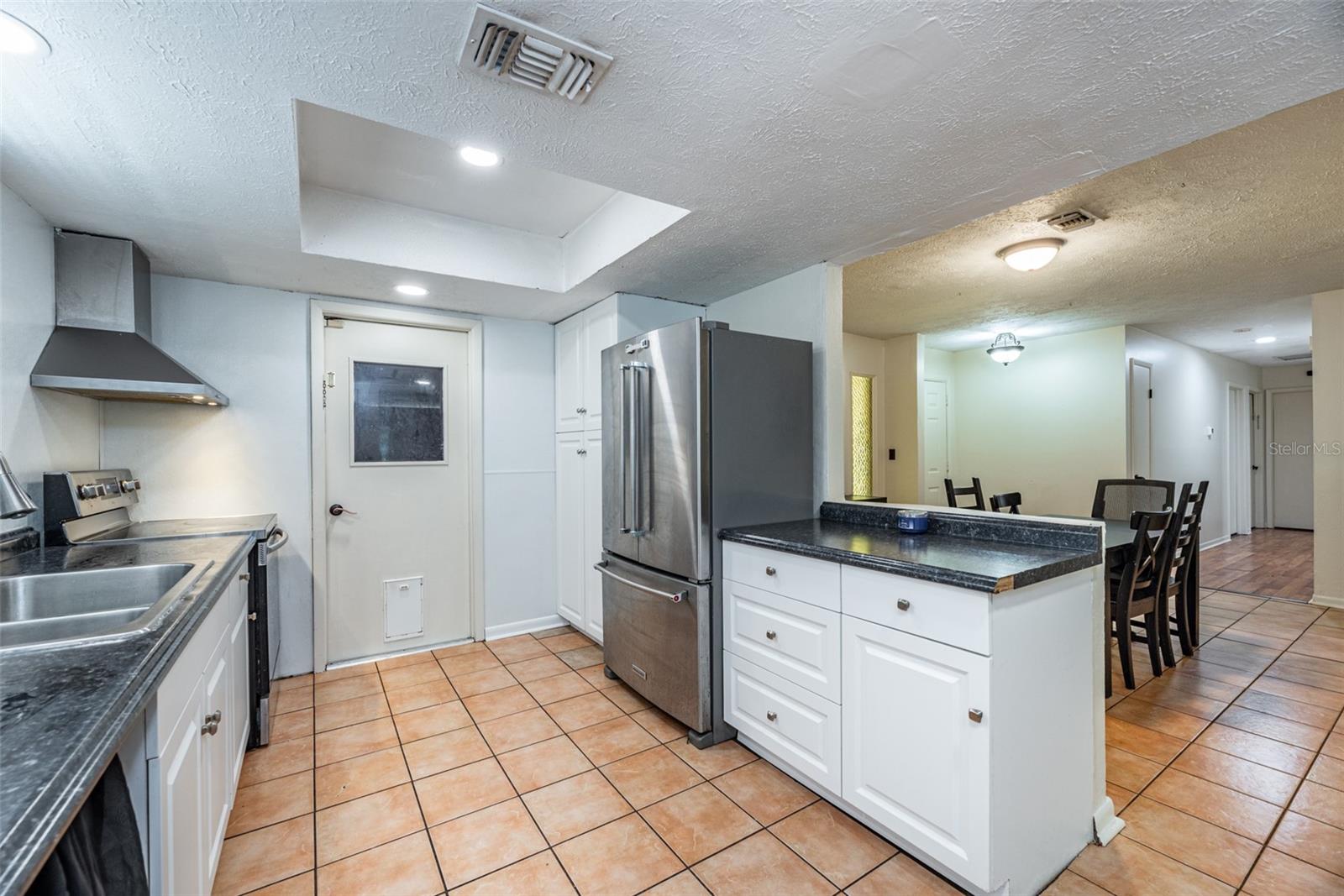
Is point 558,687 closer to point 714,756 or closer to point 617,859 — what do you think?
point 714,756

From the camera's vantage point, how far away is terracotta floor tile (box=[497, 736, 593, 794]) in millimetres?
2170

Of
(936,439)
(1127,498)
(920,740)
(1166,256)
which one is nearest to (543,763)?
(920,740)

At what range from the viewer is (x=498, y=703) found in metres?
2.81

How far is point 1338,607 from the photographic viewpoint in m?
4.17

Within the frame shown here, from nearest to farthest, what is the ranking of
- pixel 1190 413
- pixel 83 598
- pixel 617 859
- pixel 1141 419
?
pixel 83 598, pixel 617 859, pixel 1141 419, pixel 1190 413

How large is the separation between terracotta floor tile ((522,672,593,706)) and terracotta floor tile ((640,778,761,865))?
0.98m

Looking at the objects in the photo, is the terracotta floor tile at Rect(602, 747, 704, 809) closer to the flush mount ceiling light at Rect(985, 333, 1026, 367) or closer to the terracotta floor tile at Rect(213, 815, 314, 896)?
the terracotta floor tile at Rect(213, 815, 314, 896)

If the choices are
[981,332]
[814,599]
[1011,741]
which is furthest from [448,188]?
[981,332]

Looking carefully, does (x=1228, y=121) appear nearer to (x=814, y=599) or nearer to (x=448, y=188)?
(x=814, y=599)

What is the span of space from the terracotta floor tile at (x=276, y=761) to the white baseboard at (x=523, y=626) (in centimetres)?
131

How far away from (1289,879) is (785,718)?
1424 mm

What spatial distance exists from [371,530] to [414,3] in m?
2.90

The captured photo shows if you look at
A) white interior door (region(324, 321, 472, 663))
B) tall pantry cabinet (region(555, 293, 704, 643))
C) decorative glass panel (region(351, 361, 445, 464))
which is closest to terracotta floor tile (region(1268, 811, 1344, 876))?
tall pantry cabinet (region(555, 293, 704, 643))

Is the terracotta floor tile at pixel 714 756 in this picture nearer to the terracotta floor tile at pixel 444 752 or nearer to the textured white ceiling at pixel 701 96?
the terracotta floor tile at pixel 444 752
